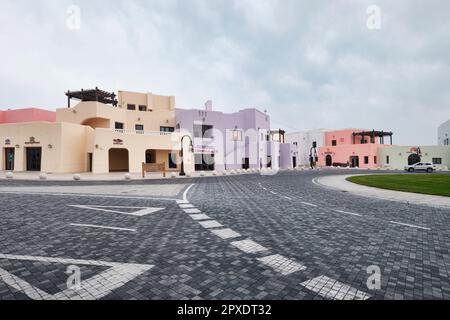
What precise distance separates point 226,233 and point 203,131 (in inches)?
1439

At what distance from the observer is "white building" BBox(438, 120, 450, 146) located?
194 feet

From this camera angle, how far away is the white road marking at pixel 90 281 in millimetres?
3137

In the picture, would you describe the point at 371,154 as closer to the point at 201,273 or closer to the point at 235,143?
the point at 235,143

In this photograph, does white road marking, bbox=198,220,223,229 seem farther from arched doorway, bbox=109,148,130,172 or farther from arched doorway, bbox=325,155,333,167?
arched doorway, bbox=325,155,333,167

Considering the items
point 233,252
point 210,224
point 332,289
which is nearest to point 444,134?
point 210,224

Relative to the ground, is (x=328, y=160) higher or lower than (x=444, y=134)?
lower

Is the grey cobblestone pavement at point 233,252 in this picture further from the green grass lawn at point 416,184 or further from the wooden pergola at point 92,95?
the wooden pergola at point 92,95

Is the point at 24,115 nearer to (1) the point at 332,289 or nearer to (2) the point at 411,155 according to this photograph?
(1) the point at 332,289

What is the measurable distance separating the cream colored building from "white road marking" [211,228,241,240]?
6014 cm

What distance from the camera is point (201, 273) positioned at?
384cm

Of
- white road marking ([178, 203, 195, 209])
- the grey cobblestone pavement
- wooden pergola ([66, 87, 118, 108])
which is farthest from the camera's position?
wooden pergola ([66, 87, 118, 108])

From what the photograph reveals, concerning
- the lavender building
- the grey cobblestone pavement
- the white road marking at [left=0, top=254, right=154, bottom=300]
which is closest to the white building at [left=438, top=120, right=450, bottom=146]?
the lavender building

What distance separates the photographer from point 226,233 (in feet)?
19.9

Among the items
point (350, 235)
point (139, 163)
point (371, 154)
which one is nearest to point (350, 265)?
point (350, 235)
